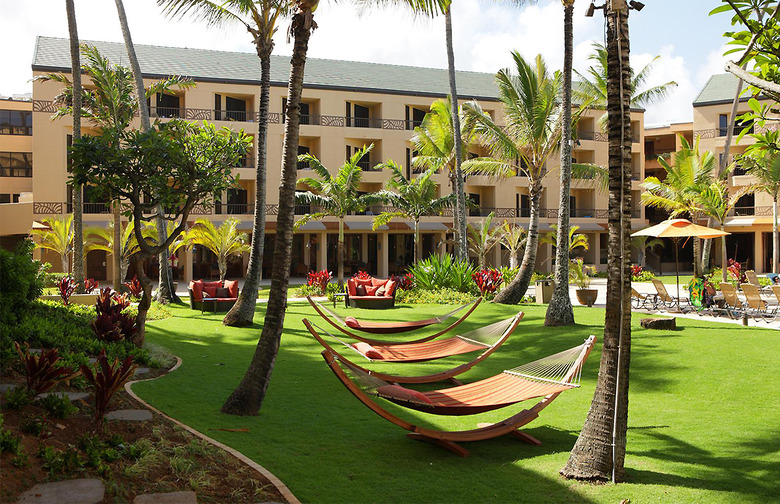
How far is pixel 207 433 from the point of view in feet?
21.5

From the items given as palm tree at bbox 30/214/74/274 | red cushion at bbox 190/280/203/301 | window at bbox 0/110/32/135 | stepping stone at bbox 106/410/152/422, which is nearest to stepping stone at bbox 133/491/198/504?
stepping stone at bbox 106/410/152/422

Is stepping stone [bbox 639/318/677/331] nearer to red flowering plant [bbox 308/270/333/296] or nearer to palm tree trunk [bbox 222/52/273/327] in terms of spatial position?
palm tree trunk [bbox 222/52/273/327]

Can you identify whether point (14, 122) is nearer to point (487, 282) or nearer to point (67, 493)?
point (487, 282)

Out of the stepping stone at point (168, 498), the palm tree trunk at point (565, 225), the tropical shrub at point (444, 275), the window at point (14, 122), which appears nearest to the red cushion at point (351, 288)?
the tropical shrub at point (444, 275)

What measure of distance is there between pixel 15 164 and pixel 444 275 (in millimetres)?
26390

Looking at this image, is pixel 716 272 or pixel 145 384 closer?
pixel 145 384

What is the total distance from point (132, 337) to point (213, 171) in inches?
112

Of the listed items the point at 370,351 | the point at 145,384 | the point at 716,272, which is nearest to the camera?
the point at 145,384

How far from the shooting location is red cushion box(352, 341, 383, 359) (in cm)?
1099

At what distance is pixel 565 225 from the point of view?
14516 millimetres

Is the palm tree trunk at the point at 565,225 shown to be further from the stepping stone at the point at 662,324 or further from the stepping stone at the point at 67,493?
the stepping stone at the point at 67,493

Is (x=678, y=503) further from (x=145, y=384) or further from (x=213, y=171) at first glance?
(x=213, y=171)

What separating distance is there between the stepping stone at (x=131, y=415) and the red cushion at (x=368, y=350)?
4861 mm

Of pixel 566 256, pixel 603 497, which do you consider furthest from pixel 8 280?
pixel 566 256
